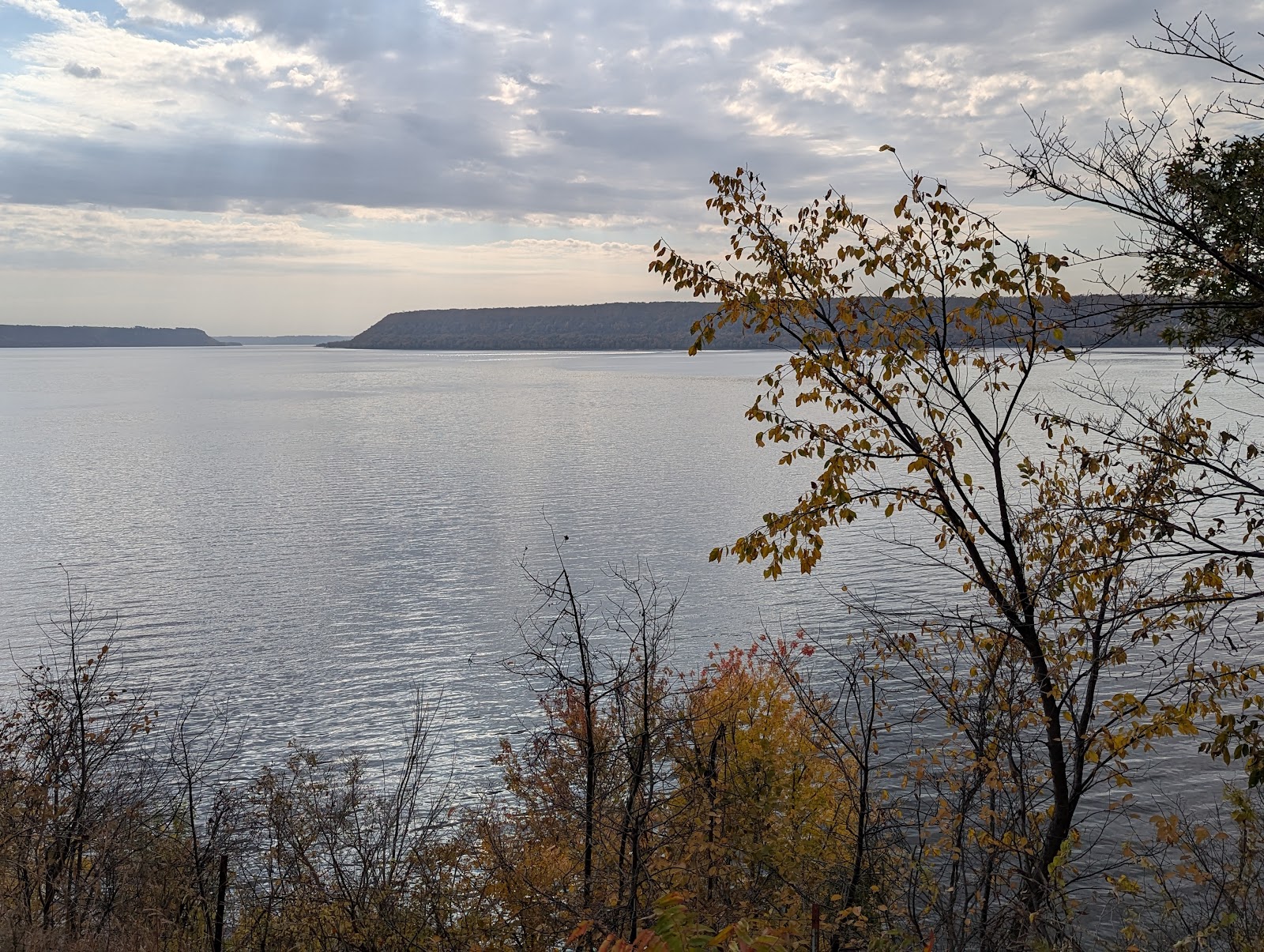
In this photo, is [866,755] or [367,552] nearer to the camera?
[866,755]

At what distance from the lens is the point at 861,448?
11.0m

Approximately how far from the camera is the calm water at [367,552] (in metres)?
34.8

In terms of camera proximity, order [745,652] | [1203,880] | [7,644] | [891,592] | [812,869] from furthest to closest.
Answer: [891,592] → [7,644] → [745,652] → [812,869] → [1203,880]

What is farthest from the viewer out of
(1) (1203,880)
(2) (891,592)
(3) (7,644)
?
(2) (891,592)

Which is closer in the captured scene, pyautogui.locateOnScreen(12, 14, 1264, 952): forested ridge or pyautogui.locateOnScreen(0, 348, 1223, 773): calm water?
pyautogui.locateOnScreen(12, 14, 1264, 952): forested ridge

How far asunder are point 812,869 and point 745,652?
43.8ft

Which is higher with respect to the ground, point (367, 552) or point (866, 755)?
point (866, 755)

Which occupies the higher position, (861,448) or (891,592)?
(861,448)

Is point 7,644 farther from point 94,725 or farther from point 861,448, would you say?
point 861,448

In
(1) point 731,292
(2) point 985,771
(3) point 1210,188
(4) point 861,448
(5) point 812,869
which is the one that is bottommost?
(5) point 812,869

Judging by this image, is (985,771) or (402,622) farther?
(402,622)

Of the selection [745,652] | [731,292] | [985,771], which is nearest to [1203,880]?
[985,771]

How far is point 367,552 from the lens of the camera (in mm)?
52125

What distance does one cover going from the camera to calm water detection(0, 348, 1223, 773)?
3484 cm
